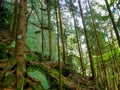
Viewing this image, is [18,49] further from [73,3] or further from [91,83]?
[73,3]

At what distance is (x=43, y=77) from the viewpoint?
8523 mm

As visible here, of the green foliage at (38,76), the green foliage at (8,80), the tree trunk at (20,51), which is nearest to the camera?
the tree trunk at (20,51)

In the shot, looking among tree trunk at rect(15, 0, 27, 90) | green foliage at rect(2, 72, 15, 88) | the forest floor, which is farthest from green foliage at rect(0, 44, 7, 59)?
tree trunk at rect(15, 0, 27, 90)

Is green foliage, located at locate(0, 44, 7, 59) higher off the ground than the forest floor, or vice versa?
green foliage, located at locate(0, 44, 7, 59)

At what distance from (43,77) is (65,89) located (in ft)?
3.86

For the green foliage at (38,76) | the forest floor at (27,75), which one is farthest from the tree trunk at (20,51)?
the green foliage at (38,76)

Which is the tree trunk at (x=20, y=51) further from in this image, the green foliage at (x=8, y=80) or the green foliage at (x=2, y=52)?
the green foliage at (x=2, y=52)

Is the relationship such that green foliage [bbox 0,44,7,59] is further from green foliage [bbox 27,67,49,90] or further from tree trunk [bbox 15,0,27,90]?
tree trunk [bbox 15,0,27,90]

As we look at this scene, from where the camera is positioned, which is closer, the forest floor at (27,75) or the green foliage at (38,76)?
the forest floor at (27,75)

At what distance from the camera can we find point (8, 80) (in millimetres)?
6562

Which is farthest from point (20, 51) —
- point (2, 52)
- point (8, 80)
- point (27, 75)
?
point (2, 52)

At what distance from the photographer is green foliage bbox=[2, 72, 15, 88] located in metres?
6.50

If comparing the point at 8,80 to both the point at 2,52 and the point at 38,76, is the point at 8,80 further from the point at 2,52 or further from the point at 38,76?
the point at 2,52

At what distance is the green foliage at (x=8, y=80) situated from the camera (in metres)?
6.50
